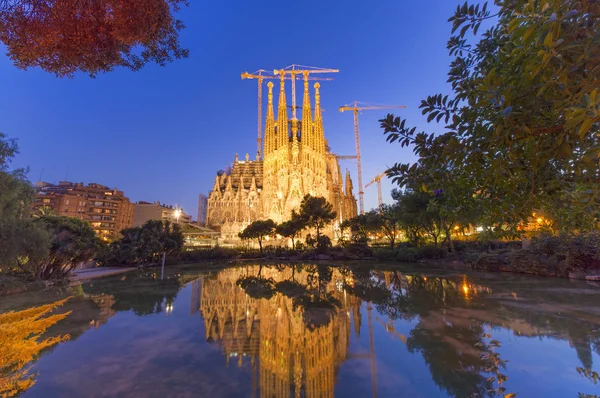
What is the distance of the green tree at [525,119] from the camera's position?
1624 mm

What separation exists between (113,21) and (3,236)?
40.3ft

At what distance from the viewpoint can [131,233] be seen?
27.2 metres

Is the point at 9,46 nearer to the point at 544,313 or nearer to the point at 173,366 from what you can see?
the point at 173,366

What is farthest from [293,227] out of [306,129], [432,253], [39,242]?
[306,129]

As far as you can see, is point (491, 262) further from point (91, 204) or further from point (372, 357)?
point (91, 204)

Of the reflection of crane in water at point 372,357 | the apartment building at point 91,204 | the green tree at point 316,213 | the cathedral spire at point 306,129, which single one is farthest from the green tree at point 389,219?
the apartment building at point 91,204

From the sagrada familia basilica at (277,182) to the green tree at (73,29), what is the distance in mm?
53347

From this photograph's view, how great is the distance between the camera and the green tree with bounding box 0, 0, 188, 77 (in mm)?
4848

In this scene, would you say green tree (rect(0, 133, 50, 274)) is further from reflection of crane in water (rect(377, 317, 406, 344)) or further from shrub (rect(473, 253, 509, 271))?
shrub (rect(473, 253, 509, 271))

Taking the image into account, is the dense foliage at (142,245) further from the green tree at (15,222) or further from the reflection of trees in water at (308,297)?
the reflection of trees in water at (308,297)

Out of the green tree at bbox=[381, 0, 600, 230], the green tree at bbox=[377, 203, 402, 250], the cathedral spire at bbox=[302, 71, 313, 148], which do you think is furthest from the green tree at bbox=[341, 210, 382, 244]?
the green tree at bbox=[381, 0, 600, 230]

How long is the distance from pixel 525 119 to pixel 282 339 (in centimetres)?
627

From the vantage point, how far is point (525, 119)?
7.29ft

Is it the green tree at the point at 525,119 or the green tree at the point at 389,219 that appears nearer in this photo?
the green tree at the point at 525,119
